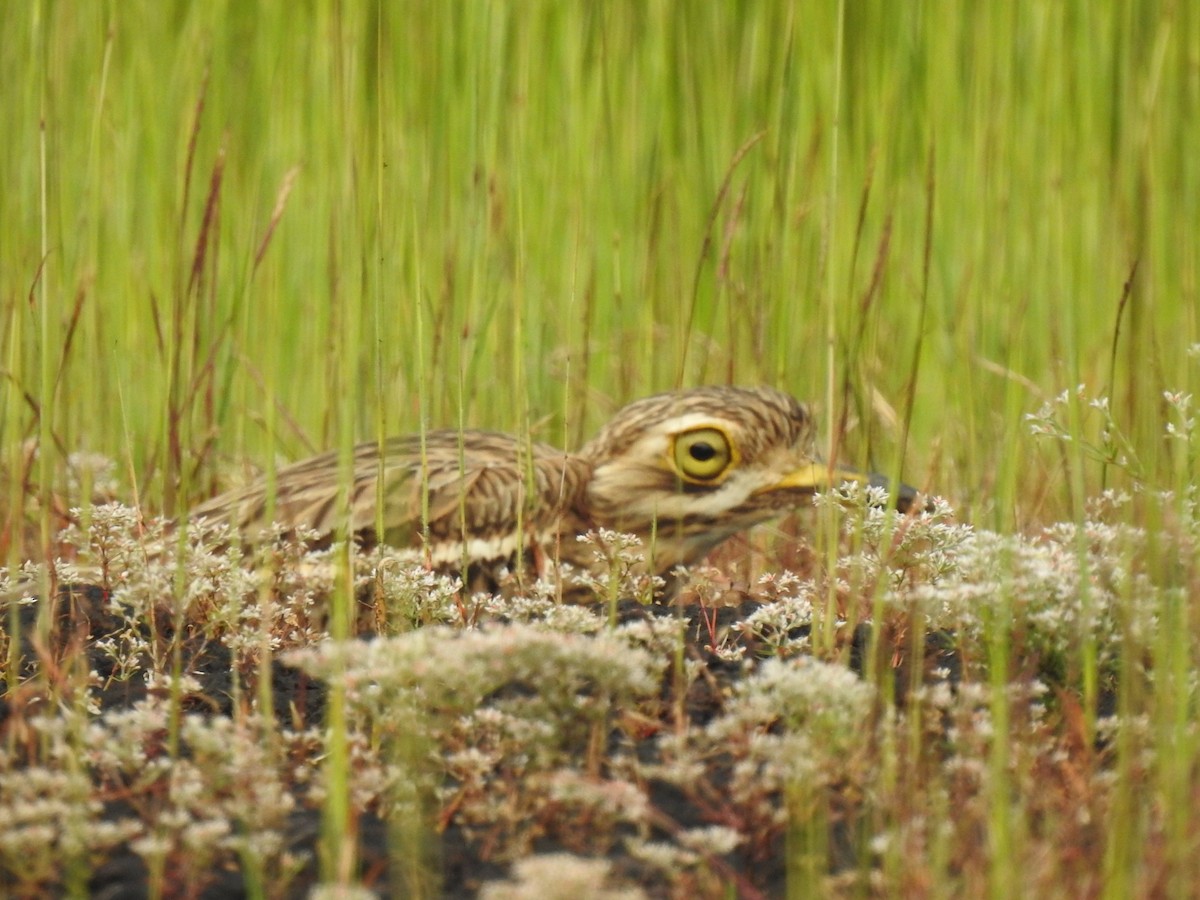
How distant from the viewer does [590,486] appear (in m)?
4.20

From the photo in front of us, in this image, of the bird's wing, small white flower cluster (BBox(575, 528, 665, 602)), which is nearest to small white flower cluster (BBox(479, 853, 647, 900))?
small white flower cluster (BBox(575, 528, 665, 602))

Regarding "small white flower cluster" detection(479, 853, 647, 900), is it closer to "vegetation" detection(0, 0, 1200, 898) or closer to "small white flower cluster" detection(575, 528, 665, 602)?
"vegetation" detection(0, 0, 1200, 898)

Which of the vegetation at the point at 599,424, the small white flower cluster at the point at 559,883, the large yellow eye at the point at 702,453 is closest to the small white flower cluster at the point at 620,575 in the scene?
the vegetation at the point at 599,424

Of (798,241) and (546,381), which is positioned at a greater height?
(798,241)

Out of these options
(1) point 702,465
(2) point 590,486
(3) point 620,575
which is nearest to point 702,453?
(1) point 702,465

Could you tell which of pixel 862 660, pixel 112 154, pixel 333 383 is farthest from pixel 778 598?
pixel 112 154

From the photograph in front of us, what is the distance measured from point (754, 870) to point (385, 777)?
0.51 metres

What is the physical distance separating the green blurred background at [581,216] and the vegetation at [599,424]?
26 millimetres

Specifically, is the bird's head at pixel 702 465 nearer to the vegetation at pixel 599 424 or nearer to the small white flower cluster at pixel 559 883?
the vegetation at pixel 599 424

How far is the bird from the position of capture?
3.77m

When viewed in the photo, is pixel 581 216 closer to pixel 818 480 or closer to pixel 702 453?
pixel 702 453

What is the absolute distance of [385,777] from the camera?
2.32 metres

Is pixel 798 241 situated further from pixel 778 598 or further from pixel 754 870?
pixel 754 870

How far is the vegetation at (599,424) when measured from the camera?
2.17 m
